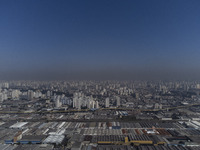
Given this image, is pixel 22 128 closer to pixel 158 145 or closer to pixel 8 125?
pixel 8 125

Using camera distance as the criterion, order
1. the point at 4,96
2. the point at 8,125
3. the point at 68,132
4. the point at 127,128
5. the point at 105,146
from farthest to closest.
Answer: the point at 4,96 < the point at 8,125 < the point at 127,128 < the point at 68,132 < the point at 105,146

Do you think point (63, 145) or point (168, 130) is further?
point (168, 130)

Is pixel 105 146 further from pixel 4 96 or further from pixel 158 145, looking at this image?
pixel 4 96

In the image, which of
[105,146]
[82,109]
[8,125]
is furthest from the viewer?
[82,109]

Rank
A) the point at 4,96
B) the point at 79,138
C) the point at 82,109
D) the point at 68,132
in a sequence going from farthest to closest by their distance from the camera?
the point at 4,96
the point at 82,109
the point at 68,132
the point at 79,138

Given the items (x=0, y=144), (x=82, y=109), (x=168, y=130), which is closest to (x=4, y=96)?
(x=82, y=109)

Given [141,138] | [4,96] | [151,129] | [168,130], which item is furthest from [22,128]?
[4,96]

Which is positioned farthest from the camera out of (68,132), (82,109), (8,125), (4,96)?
(4,96)

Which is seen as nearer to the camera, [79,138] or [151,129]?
[79,138]
